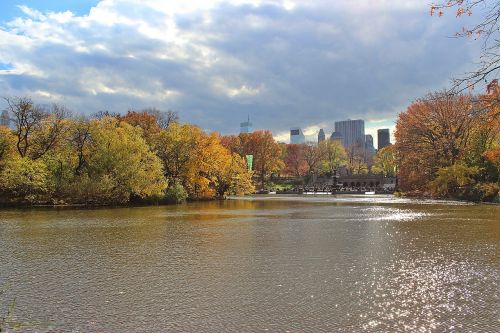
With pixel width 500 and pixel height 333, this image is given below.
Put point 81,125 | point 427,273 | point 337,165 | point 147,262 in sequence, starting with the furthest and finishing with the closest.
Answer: point 337,165 < point 81,125 < point 147,262 < point 427,273

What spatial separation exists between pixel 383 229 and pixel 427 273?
9.39m

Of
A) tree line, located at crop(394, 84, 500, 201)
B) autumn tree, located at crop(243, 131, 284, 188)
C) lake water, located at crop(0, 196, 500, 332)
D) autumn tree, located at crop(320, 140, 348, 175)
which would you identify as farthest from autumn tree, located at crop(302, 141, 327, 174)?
lake water, located at crop(0, 196, 500, 332)

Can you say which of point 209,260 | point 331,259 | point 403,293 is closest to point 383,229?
point 331,259

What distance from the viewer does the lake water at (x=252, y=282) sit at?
6.84 metres

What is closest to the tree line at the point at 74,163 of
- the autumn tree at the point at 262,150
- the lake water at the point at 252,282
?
the lake water at the point at 252,282

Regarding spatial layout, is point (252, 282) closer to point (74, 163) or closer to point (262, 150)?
point (74, 163)

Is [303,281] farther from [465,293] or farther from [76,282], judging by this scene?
[76,282]

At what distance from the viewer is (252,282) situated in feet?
30.9

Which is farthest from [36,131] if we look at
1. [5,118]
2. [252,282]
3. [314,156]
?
[314,156]

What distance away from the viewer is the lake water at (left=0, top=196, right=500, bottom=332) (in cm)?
684

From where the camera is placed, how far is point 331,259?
1200 cm

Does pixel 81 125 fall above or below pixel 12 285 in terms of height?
above

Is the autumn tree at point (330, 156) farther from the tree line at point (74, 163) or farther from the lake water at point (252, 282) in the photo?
the lake water at point (252, 282)

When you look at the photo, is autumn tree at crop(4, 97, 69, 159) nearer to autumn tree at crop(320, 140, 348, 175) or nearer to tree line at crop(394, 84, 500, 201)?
tree line at crop(394, 84, 500, 201)
